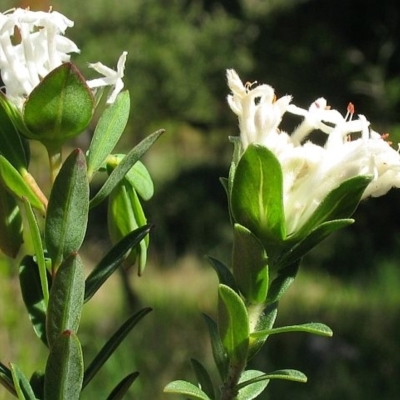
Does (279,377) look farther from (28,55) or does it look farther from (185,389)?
(28,55)

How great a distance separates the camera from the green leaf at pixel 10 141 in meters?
0.42

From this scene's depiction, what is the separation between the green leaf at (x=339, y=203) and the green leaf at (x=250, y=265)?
20 millimetres

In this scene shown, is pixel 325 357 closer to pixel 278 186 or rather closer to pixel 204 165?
pixel 204 165

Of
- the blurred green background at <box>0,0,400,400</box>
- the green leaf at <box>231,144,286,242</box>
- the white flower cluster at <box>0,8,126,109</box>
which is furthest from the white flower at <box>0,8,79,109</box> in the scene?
the blurred green background at <box>0,0,400,400</box>

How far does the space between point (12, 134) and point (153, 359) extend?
181 cm

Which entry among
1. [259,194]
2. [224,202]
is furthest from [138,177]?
[224,202]

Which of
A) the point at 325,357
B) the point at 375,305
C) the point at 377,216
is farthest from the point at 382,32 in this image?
the point at 325,357

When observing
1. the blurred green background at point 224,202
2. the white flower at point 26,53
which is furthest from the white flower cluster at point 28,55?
the blurred green background at point 224,202

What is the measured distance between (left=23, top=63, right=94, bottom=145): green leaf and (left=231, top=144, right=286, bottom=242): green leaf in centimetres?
8

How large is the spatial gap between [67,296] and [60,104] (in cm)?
9

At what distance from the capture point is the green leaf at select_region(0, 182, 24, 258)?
1.48 ft

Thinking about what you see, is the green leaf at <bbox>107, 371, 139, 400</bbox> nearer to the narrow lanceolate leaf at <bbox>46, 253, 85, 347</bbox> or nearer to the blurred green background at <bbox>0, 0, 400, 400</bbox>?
A: the narrow lanceolate leaf at <bbox>46, 253, 85, 347</bbox>

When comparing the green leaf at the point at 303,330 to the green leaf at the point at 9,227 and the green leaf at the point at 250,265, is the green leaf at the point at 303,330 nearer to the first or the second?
the green leaf at the point at 250,265

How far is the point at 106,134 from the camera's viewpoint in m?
0.45
